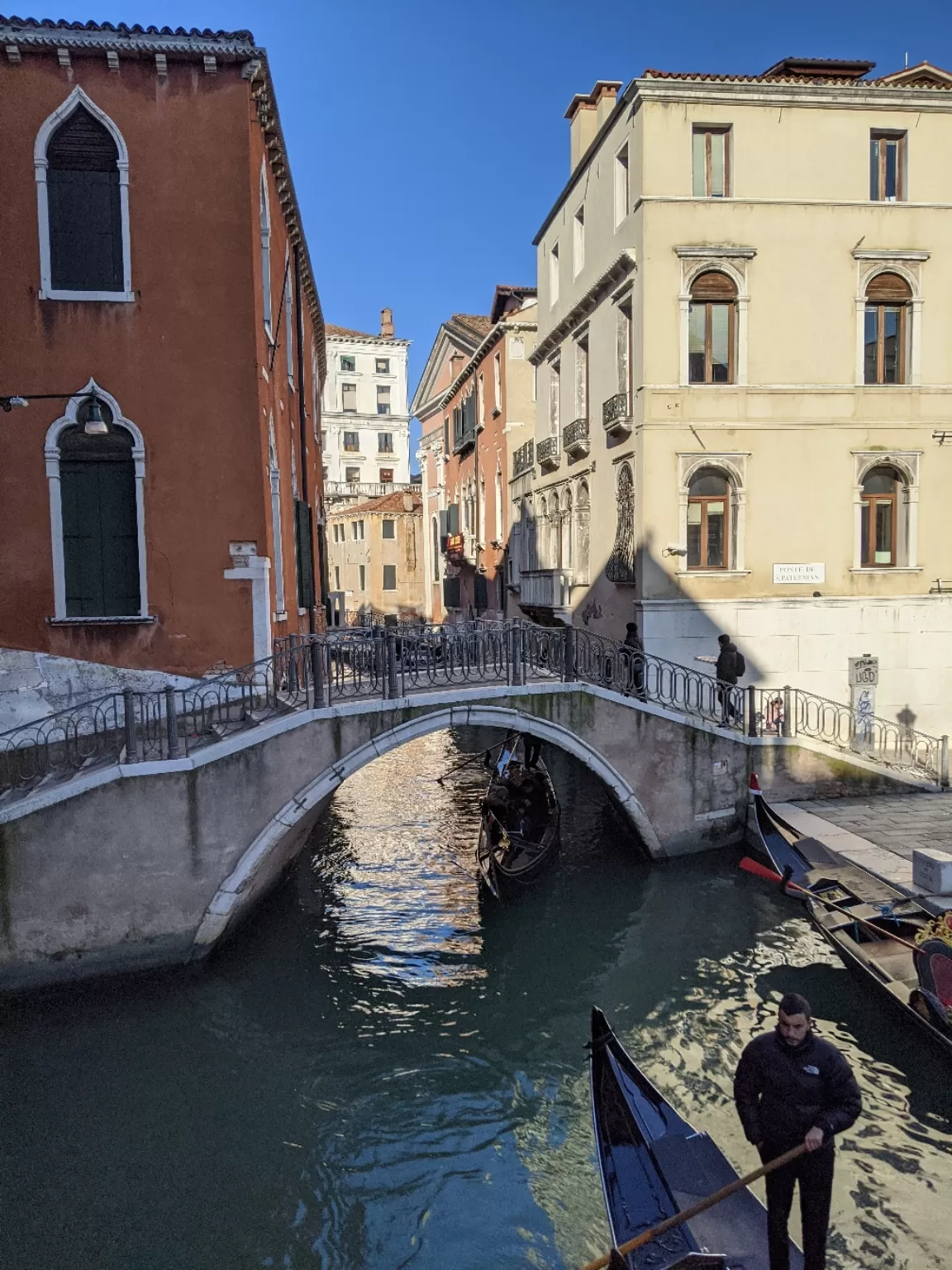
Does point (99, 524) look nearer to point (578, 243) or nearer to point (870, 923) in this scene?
point (870, 923)

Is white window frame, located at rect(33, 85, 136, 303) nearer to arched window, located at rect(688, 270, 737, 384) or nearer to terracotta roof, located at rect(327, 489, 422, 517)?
arched window, located at rect(688, 270, 737, 384)

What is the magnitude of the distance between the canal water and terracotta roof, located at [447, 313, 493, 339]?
19612mm

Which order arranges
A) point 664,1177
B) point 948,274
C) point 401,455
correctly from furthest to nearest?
point 401,455 → point 948,274 → point 664,1177

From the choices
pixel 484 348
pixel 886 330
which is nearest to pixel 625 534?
pixel 886 330

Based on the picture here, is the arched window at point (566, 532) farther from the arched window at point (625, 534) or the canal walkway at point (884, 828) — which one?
the canal walkway at point (884, 828)

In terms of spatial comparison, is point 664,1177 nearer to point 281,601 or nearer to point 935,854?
point 935,854

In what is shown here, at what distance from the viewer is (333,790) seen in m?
9.82

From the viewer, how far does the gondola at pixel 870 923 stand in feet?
22.1

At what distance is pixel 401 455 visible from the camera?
1954 inches

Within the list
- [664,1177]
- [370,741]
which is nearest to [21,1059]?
[370,741]

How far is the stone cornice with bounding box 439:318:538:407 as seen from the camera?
22016mm

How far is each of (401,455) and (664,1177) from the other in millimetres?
46656

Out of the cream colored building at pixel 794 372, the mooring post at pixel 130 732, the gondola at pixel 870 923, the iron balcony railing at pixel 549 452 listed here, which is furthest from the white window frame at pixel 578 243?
the mooring post at pixel 130 732

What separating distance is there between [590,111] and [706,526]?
849cm
